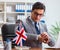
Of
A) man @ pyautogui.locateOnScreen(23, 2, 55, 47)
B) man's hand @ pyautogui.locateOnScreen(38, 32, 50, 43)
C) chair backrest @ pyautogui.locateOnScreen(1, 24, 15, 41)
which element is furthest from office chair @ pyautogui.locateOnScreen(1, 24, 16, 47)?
man's hand @ pyautogui.locateOnScreen(38, 32, 50, 43)

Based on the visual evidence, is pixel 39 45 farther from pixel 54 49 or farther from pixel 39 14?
pixel 39 14

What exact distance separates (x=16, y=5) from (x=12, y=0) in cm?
20

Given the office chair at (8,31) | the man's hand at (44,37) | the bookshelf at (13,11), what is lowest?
the man's hand at (44,37)

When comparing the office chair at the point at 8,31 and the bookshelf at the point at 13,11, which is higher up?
the bookshelf at the point at 13,11

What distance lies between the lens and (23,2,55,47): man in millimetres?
2278

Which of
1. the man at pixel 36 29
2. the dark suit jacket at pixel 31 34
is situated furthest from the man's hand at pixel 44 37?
the dark suit jacket at pixel 31 34

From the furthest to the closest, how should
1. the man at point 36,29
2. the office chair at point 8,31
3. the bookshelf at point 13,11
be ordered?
the bookshelf at point 13,11, the man at point 36,29, the office chair at point 8,31

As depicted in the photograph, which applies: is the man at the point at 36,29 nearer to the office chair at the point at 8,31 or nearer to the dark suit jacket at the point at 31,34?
the dark suit jacket at the point at 31,34

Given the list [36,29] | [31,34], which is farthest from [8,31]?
[36,29]

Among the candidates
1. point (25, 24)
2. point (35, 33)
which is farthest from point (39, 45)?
point (25, 24)

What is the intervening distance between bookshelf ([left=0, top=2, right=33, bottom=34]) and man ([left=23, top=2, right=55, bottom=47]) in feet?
7.22

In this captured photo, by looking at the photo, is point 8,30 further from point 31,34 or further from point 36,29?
point 36,29

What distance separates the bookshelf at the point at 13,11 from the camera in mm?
4785

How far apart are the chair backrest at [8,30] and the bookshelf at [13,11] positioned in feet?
8.12
